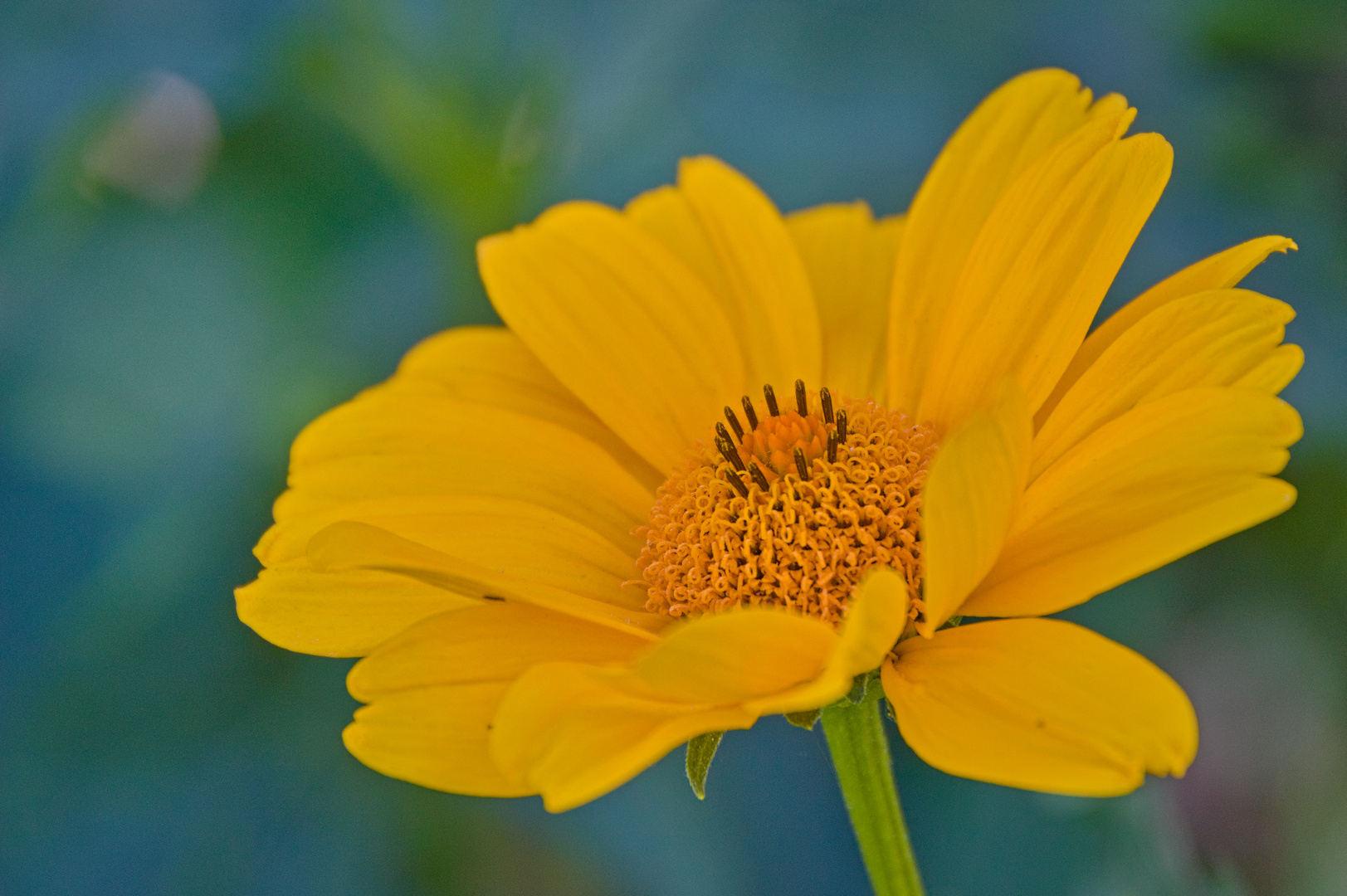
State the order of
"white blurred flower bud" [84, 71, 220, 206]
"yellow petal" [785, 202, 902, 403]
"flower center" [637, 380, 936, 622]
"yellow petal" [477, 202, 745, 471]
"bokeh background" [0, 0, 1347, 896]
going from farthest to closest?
"white blurred flower bud" [84, 71, 220, 206] → "bokeh background" [0, 0, 1347, 896] → "yellow petal" [785, 202, 902, 403] → "yellow petal" [477, 202, 745, 471] → "flower center" [637, 380, 936, 622]

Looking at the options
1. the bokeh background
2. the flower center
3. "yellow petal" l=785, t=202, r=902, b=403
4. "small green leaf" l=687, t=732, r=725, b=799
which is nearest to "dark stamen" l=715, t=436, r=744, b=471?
the flower center

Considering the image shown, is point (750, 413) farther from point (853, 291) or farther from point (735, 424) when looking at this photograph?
point (853, 291)

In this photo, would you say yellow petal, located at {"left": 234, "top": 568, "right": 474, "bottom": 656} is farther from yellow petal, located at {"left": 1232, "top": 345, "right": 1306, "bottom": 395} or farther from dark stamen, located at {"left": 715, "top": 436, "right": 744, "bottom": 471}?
yellow petal, located at {"left": 1232, "top": 345, "right": 1306, "bottom": 395}

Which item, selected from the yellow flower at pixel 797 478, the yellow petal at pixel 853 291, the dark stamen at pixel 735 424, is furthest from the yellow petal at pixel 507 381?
the yellow petal at pixel 853 291

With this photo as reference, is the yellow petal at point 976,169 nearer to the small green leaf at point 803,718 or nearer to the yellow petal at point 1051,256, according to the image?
the yellow petal at point 1051,256

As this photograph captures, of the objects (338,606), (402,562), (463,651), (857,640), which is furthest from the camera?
(338,606)

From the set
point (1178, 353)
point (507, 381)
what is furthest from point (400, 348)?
point (1178, 353)
